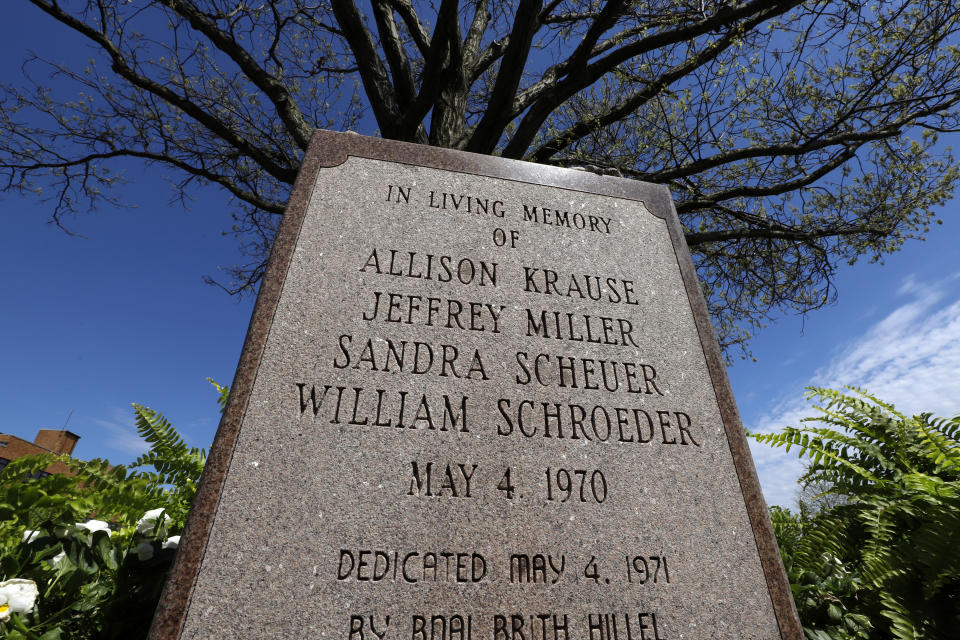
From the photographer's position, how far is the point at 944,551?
2.04 m

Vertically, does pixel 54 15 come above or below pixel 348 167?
above

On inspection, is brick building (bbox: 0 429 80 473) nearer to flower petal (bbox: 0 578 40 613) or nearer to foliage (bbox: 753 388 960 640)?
flower petal (bbox: 0 578 40 613)

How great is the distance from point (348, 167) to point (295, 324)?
1244 mm

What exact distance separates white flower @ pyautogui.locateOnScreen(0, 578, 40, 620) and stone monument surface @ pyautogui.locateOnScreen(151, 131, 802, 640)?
1.95ft

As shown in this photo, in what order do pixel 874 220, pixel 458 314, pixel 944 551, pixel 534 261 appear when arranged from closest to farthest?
pixel 944 551
pixel 458 314
pixel 534 261
pixel 874 220

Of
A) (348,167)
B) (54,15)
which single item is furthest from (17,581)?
(54,15)

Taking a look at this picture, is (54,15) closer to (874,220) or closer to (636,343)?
(636,343)

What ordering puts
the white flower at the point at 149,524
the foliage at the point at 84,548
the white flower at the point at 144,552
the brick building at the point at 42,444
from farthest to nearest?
1. the brick building at the point at 42,444
2. the white flower at the point at 149,524
3. the white flower at the point at 144,552
4. the foliage at the point at 84,548

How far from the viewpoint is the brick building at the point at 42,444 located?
23.9 metres

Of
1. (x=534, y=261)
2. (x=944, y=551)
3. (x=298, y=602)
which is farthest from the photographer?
(x=534, y=261)

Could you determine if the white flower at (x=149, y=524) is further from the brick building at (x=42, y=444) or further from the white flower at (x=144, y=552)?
the brick building at (x=42, y=444)

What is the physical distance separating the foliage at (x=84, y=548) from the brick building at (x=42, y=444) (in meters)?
27.4

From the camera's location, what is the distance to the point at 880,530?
7.89ft

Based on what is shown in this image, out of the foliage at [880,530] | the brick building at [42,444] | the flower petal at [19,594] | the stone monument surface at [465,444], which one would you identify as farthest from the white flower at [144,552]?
the brick building at [42,444]
